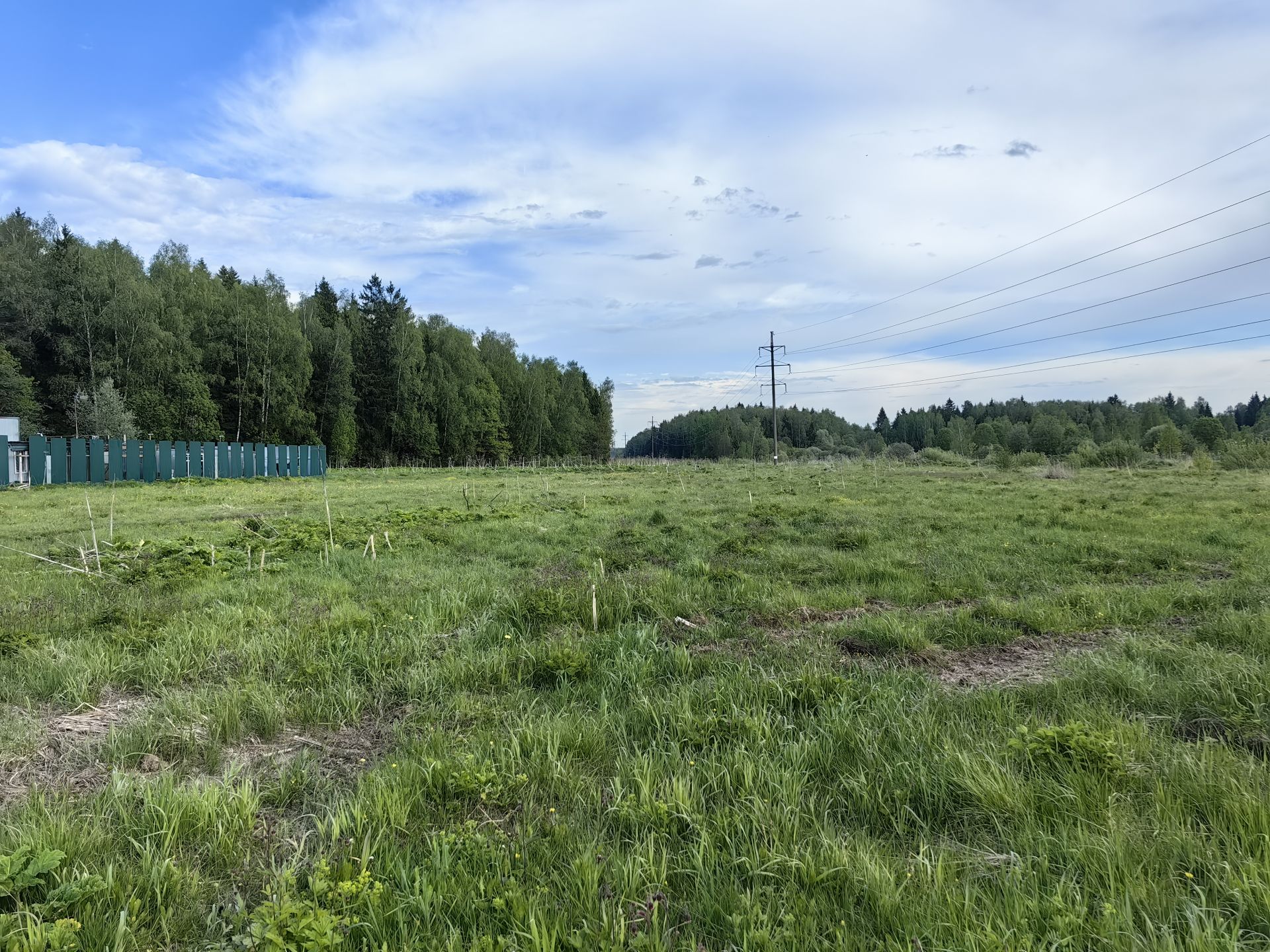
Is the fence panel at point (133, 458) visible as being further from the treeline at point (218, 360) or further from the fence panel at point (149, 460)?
the treeline at point (218, 360)

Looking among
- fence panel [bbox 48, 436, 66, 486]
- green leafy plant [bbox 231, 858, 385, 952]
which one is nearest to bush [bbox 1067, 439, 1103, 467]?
green leafy plant [bbox 231, 858, 385, 952]

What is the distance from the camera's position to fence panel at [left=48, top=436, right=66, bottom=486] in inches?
1160

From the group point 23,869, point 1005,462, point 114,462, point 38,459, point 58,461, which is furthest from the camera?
point 1005,462

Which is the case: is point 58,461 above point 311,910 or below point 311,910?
above

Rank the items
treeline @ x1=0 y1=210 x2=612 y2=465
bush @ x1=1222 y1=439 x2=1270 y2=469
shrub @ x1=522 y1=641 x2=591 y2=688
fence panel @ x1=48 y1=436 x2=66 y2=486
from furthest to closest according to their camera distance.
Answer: treeline @ x1=0 y1=210 x2=612 y2=465 < bush @ x1=1222 y1=439 x2=1270 y2=469 < fence panel @ x1=48 y1=436 x2=66 y2=486 < shrub @ x1=522 y1=641 x2=591 y2=688

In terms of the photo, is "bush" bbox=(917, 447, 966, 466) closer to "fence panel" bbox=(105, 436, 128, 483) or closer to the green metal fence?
the green metal fence

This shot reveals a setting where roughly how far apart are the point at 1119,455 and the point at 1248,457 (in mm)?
9400

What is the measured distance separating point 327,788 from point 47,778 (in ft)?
5.66

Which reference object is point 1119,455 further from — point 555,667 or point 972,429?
point 972,429

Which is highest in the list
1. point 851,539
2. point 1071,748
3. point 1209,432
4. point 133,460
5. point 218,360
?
point 218,360

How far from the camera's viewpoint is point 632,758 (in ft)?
12.5

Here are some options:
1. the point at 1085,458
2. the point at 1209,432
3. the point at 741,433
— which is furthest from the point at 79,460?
the point at 741,433

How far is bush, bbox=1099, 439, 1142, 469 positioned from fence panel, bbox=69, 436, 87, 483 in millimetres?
67458

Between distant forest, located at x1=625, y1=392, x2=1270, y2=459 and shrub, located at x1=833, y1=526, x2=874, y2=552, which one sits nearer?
shrub, located at x1=833, y1=526, x2=874, y2=552
